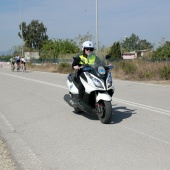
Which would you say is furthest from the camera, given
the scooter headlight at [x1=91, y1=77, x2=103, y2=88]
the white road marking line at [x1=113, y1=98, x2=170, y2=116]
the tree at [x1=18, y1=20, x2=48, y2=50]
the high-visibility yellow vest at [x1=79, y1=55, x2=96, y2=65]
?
the tree at [x1=18, y1=20, x2=48, y2=50]

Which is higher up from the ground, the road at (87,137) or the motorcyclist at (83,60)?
the motorcyclist at (83,60)

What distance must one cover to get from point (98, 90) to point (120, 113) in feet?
5.10

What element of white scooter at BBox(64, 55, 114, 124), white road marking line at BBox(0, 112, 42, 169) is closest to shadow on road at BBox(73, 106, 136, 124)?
white scooter at BBox(64, 55, 114, 124)

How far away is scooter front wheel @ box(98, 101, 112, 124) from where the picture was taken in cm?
700

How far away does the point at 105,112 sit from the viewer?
23.2 ft

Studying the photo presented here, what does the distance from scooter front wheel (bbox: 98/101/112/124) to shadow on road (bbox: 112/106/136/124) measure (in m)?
0.30

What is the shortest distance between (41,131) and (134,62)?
575 inches

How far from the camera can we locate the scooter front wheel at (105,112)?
23.0 feet

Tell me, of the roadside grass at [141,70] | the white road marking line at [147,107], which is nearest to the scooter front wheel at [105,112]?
the white road marking line at [147,107]

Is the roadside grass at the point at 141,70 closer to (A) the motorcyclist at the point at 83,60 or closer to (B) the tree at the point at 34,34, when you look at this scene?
(A) the motorcyclist at the point at 83,60

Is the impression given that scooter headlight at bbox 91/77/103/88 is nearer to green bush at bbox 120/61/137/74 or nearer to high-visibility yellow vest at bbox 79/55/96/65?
high-visibility yellow vest at bbox 79/55/96/65

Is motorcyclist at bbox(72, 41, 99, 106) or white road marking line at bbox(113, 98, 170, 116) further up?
motorcyclist at bbox(72, 41, 99, 106)

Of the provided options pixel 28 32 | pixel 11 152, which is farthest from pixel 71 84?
pixel 28 32

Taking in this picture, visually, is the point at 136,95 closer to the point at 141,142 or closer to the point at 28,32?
the point at 141,142
